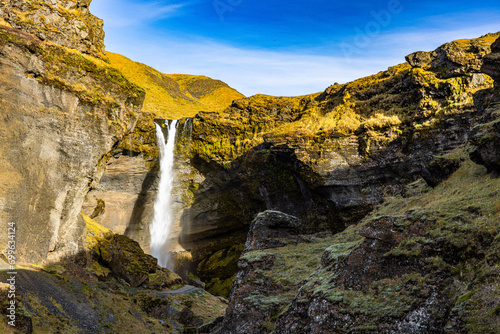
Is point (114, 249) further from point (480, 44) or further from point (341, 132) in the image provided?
point (480, 44)

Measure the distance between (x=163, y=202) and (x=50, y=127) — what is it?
890 inches

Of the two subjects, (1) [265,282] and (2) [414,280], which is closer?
(2) [414,280]

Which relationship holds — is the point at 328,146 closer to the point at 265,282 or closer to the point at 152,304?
the point at 265,282

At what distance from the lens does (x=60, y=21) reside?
3841 cm

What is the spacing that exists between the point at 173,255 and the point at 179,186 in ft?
37.0

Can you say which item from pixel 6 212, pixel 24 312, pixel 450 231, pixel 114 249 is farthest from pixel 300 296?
pixel 114 249

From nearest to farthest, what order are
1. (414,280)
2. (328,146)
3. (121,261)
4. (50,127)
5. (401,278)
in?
(414,280) < (401,278) < (50,127) < (121,261) < (328,146)

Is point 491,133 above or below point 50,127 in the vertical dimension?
below

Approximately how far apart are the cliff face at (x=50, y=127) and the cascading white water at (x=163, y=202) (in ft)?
40.1

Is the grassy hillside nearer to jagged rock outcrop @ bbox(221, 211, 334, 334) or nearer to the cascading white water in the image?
the cascading white water

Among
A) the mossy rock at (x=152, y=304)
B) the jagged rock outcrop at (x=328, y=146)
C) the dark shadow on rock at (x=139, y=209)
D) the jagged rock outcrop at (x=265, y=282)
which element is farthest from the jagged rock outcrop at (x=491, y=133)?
the dark shadow on rock at (x=139, y=209)

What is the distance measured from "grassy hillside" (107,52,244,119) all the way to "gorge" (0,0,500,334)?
29.7 metres

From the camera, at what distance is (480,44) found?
38969mm

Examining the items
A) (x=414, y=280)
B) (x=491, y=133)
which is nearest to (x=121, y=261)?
(x=414, y=280)
